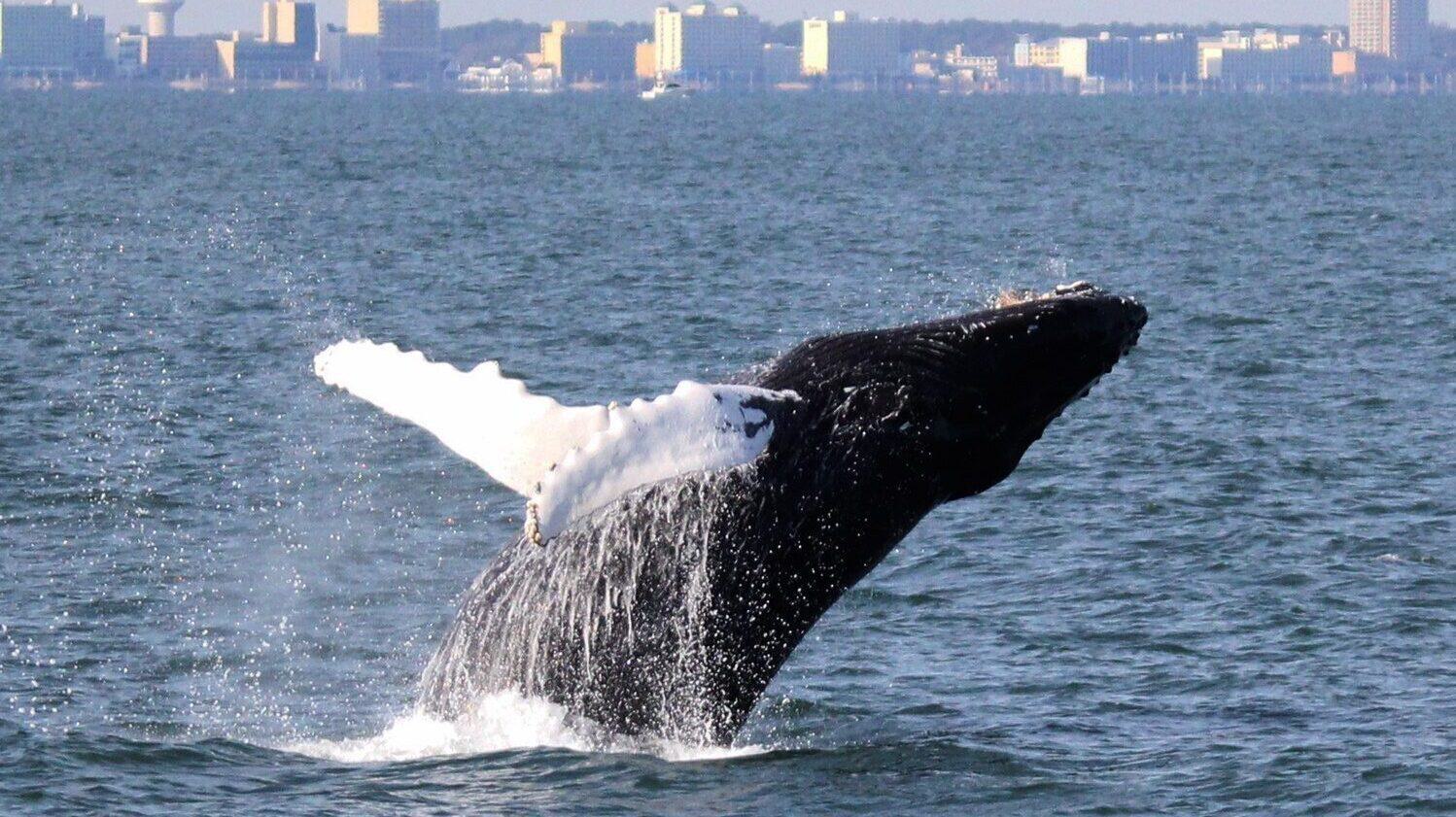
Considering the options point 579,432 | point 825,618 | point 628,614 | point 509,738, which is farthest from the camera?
point 825,618

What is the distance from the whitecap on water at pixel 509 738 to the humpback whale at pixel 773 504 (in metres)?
0.12

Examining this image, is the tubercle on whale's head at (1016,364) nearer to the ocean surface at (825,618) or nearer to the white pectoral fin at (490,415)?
the white pectoral fin at (490,415)

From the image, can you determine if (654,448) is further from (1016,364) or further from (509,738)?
(509,738)

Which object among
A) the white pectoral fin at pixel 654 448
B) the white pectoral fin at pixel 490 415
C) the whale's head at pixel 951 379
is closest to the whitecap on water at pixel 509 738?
the white pectoral fin at pixel 490 415

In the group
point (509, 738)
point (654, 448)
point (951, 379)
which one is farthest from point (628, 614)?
point (951, 379)

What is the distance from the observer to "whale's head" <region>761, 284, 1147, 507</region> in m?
10.2

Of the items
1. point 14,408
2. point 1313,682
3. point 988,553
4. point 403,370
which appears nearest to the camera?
point 403,370

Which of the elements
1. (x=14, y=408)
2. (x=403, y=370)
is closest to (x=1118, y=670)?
(x=403, y=370)

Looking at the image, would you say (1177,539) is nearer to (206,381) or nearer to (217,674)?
(217,674)

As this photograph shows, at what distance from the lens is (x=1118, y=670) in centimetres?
1468

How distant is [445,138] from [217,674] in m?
100

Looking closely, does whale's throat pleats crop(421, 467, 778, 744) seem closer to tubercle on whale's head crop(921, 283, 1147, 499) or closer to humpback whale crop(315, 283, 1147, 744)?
humpback whale crop(315, 283, 1147, 744)

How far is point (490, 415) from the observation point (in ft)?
31.2

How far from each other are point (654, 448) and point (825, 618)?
7.02m
